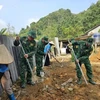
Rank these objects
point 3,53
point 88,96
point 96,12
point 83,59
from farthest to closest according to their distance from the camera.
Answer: point 96,12
point 83,59
point 88,96
point 3,53

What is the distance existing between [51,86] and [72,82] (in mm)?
970

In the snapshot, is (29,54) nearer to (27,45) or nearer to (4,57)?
(27,45)

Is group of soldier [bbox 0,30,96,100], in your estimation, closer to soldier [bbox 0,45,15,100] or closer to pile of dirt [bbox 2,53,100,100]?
pile of dirt [bbox 2,53,100,100]

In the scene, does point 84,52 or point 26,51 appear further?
point 84,52

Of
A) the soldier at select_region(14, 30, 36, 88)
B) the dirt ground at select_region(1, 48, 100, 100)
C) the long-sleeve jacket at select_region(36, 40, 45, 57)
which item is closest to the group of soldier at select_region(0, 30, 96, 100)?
the soldier at select_region(14, 30, 36, 88)

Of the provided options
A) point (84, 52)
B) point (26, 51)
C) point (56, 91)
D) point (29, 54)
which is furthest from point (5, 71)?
point (84, 52)

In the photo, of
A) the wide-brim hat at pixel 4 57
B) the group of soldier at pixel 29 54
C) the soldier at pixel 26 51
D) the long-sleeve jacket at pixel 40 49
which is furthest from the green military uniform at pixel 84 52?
the wide-brim hat at pixel 4 57

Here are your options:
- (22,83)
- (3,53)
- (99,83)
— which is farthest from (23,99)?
(99,83)

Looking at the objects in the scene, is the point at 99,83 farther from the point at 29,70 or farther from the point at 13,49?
the point at 13,49

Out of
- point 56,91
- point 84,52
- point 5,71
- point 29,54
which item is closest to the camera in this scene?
point 5,71

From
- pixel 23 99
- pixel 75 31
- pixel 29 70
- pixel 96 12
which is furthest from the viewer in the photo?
pixel 96 12

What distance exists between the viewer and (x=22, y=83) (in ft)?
21.5

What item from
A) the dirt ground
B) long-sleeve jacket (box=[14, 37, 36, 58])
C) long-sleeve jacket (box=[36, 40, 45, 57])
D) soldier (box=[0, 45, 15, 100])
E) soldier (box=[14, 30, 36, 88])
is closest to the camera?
soldier (box=[0, 45, 15, 100])

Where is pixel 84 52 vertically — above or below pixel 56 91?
above
